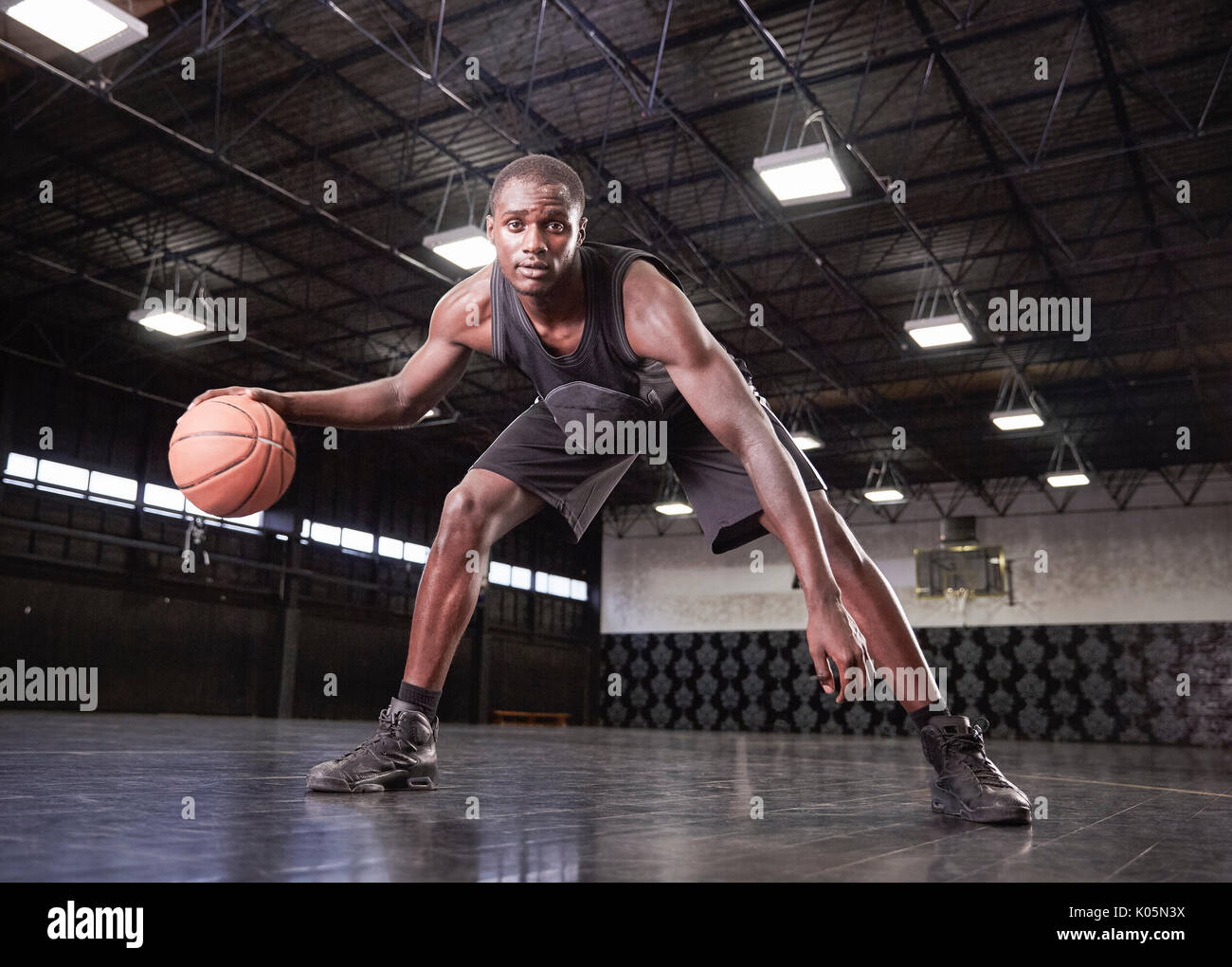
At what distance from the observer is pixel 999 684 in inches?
846

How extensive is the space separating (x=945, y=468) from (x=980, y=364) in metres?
Result: 5.31

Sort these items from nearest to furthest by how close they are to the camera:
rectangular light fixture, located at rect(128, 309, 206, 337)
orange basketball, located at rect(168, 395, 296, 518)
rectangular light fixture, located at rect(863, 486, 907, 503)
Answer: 1. orange basketball, located at rect(168, 395, 296, 518)
2. rectangular light fixture, located at rect(128, 309, 206, 337)
3. rectangular light fixture, located at rect(863, 486, 907, 503)

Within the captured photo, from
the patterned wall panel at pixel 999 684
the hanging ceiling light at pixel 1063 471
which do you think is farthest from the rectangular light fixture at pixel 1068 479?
the patterned wall panel at pixel 999 684

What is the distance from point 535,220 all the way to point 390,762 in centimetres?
137

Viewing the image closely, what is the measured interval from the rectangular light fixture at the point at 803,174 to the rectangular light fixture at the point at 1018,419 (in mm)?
6818

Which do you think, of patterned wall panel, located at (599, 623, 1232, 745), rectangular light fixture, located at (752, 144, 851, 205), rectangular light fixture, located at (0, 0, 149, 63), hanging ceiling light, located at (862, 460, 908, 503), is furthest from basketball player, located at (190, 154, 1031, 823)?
patterned wall panel, located at (599, 623, 1232, 745)

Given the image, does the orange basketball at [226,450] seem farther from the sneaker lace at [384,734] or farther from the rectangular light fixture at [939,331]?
the rectangular light fixture at [939,331]

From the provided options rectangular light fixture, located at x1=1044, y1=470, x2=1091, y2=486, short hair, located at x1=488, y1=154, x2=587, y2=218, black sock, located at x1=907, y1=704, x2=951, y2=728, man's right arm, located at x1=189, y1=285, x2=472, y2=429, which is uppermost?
rectangular light fixture, located at x1=1044, y1=470, x2=1091, y2=486

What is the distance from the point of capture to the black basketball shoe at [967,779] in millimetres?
2285

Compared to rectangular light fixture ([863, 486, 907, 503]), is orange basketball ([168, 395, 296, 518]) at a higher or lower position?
lower

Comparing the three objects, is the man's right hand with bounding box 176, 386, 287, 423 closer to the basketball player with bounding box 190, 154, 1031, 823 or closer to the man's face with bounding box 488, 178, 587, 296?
the basketball player with bounding box 190, 154, 1031, 823

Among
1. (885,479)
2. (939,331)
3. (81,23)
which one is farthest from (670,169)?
(885,479)

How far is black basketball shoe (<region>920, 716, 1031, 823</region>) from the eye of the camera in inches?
90.0

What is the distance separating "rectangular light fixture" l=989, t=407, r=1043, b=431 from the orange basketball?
1369 cm
